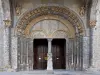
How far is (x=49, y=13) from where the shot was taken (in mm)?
10898

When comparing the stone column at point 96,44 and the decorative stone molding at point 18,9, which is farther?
the decorative stone molding at point 18,9

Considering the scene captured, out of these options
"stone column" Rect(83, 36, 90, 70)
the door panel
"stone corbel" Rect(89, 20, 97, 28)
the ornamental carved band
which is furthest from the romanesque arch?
the door panel

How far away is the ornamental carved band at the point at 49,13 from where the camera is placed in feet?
34.6

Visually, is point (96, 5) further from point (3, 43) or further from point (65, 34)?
point (3, 43)

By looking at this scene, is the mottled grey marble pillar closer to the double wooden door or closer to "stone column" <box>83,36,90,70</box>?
the double wooden door

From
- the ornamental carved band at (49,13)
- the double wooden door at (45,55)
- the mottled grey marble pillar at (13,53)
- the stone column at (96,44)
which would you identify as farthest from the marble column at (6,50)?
the stone column at (96,44)

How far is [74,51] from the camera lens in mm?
11000

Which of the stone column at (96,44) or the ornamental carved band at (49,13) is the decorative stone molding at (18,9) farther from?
the stone column at (96,44)

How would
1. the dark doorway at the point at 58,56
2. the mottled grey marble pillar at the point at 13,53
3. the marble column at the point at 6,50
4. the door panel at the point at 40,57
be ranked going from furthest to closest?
the dark doorway at the point at 58,56
the door panel at the point at 40,57
the mottled grey marble pillar at the point at 13,53
the marble column at the point at 6,50

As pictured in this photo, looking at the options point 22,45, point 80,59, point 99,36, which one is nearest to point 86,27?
point 99,36

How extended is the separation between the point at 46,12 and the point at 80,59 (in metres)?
2.82

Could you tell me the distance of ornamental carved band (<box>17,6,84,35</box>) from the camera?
10539 mm

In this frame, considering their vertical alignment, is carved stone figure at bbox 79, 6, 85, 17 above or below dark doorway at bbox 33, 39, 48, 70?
above

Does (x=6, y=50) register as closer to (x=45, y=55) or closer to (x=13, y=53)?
(x=13, y=53)
